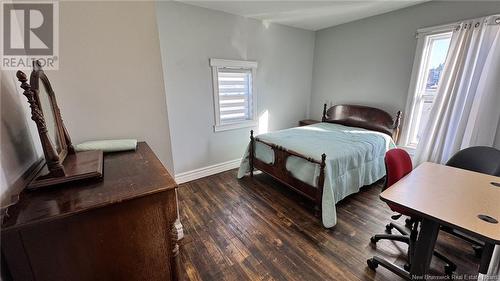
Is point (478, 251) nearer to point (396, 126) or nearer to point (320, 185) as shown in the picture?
point (320, 185)

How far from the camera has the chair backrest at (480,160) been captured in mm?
1744

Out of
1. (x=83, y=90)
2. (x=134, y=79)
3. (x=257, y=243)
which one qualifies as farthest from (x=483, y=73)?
(x=83, y=90)

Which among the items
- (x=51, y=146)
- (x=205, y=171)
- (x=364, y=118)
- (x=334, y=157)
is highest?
(x=51, y=146)

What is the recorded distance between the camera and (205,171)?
340 cm

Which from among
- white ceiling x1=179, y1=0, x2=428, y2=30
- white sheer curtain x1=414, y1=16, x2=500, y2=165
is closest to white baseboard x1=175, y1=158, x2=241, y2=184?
white ceiling x1=179, y1=0, x2=428, y2=30

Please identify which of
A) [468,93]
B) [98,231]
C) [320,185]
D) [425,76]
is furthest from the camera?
[425,76]

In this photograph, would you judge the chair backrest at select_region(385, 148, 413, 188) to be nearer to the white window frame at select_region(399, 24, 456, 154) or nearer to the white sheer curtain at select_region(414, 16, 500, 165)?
the white sheer curtain at select_region(414, 16, 500, 165)

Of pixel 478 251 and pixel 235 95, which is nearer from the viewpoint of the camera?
pixel 478 251

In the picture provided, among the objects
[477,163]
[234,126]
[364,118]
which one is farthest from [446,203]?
[234,126]

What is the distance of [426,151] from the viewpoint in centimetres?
284

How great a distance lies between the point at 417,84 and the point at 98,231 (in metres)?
3.95

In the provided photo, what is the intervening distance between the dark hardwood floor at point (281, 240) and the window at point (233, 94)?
4.21ft

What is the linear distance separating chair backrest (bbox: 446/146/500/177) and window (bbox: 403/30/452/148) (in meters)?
1.08

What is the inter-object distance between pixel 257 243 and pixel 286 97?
3041mm
